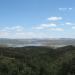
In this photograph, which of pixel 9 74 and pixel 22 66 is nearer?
pixel 9 74

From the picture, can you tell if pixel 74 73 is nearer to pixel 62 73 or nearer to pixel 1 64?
pixel 62 73

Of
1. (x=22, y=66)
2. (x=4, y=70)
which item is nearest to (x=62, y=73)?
(x=22, y=66)

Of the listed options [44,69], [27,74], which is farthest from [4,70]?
[44,69]

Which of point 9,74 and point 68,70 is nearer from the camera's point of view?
point 9,74

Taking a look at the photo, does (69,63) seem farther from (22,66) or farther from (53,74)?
(22,66)

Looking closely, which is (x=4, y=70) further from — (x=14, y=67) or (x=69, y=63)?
(x=69, y=63)

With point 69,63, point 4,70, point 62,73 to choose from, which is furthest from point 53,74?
point 4,70

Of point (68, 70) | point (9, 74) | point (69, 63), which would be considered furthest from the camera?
point (69, 63)

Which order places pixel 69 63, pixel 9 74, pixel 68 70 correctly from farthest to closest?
pixel 69 63 → pixel 68 70 → pixel 9 74
